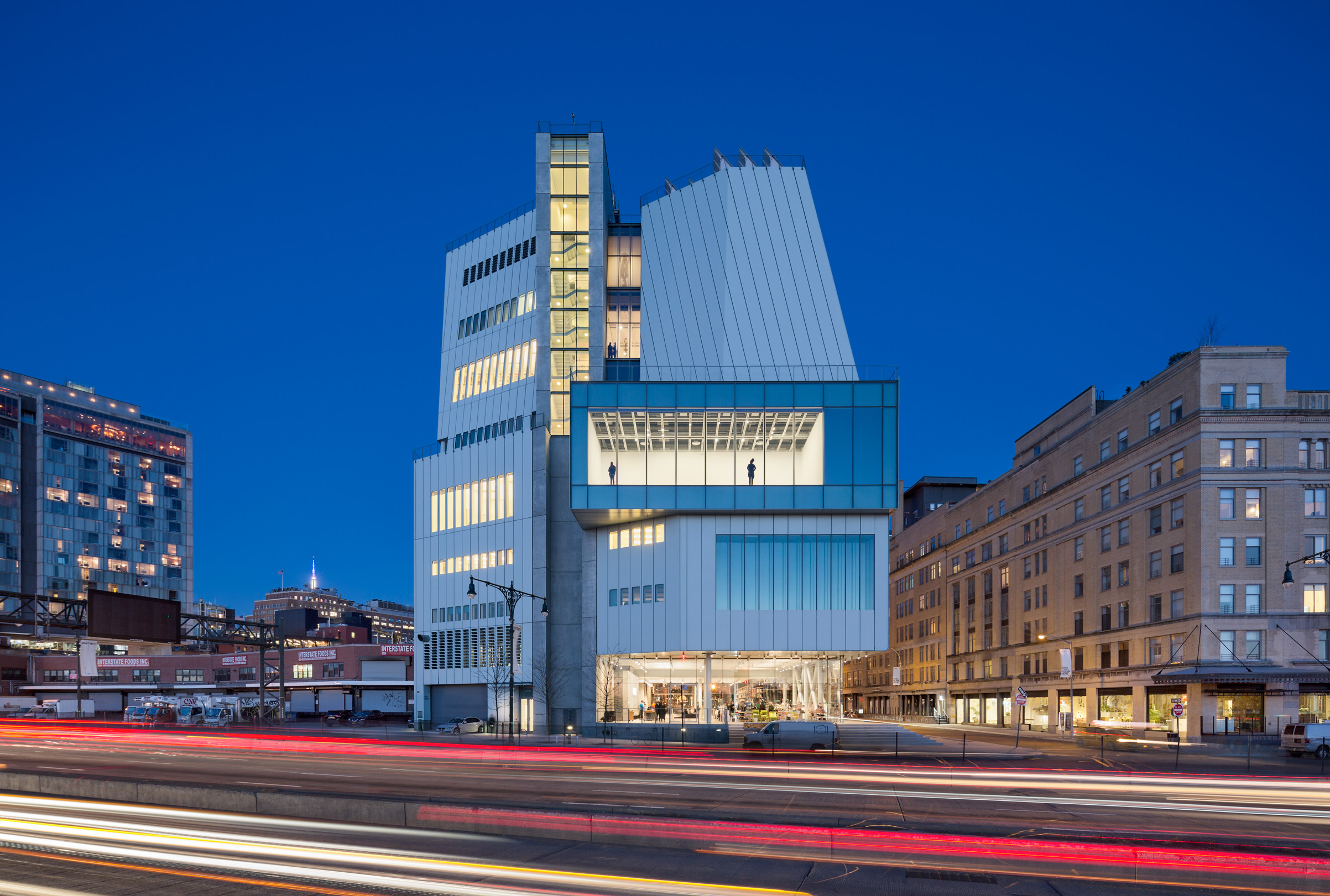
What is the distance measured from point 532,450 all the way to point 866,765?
42.8 meters

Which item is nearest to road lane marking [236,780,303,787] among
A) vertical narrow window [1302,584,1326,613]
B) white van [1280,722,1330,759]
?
white van [1280,722,1330,759]

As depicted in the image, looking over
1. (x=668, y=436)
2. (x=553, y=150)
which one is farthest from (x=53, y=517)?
(x=668, y=436)

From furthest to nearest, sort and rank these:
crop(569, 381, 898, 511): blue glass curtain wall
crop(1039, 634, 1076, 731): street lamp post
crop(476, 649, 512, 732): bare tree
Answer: crop(1039, 634, 1076, 731): street lamp post, crop(476, 649, 512, 732): bare tree, crop(569, 381, 898, 511): blue glass curtain wall

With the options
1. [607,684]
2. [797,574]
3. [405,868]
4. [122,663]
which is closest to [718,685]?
[607,684]

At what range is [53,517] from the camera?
162 metres

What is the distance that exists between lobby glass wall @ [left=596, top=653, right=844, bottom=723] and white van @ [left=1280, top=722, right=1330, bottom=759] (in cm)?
2599

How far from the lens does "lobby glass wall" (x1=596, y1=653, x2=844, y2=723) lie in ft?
221

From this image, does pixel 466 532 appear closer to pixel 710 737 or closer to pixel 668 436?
pixel 668 436

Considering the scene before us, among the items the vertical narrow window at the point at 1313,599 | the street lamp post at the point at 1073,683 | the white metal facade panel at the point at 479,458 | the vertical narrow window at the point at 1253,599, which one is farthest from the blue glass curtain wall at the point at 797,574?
the vertical narrow window at the point at 1313,599

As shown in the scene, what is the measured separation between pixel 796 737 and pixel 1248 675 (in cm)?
2948

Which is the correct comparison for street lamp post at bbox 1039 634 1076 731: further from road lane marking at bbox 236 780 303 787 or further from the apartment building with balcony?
the apartment building with balcony

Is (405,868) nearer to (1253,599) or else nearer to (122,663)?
(1253,599)

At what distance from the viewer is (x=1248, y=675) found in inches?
2283

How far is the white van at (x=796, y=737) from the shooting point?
47781mm
